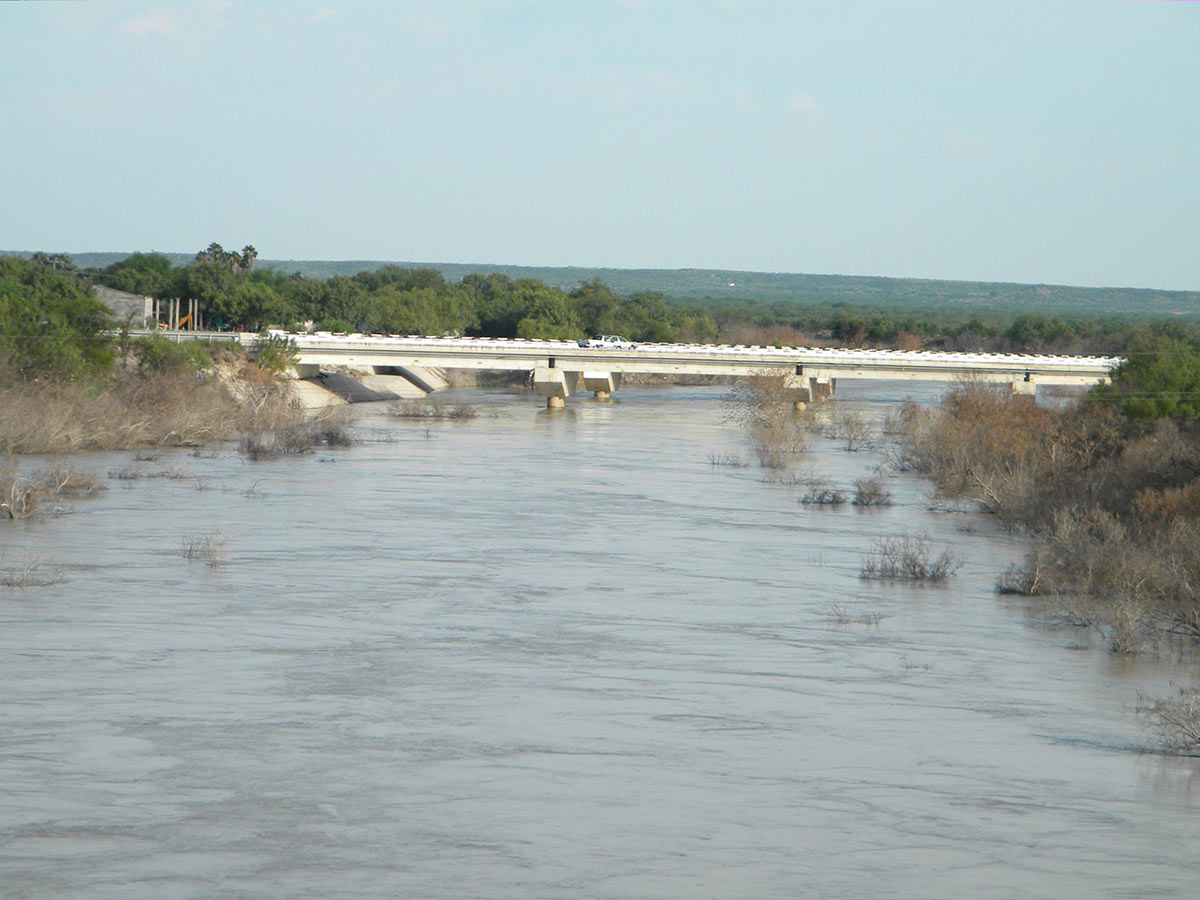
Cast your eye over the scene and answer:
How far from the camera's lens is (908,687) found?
62.0 feet

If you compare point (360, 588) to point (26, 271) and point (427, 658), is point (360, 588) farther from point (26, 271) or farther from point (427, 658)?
point (26, 271)

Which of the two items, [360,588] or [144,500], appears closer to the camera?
[360,588]

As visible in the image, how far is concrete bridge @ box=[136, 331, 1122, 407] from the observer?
76.9 metres

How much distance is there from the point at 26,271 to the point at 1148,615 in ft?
237

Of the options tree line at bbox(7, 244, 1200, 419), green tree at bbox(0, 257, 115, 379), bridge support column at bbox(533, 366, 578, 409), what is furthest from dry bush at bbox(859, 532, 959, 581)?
bridge support column at bbox(533, 366, 578, 409)

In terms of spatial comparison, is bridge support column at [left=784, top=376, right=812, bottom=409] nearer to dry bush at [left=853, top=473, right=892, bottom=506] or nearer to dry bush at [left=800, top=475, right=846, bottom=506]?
dry bush at [left=800, top=475, right=846, bottom=506]

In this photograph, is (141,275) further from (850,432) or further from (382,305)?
(850,432)

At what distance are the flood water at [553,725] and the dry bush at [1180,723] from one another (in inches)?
13.0

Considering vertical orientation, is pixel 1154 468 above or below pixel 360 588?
above

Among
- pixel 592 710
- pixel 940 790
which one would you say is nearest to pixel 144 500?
pixel 592 710

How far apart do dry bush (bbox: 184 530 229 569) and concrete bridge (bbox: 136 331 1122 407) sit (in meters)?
47.4

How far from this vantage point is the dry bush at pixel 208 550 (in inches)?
1059

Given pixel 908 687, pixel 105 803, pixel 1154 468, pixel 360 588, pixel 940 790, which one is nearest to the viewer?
pixel 105 803

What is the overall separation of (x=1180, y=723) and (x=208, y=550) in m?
16.9
